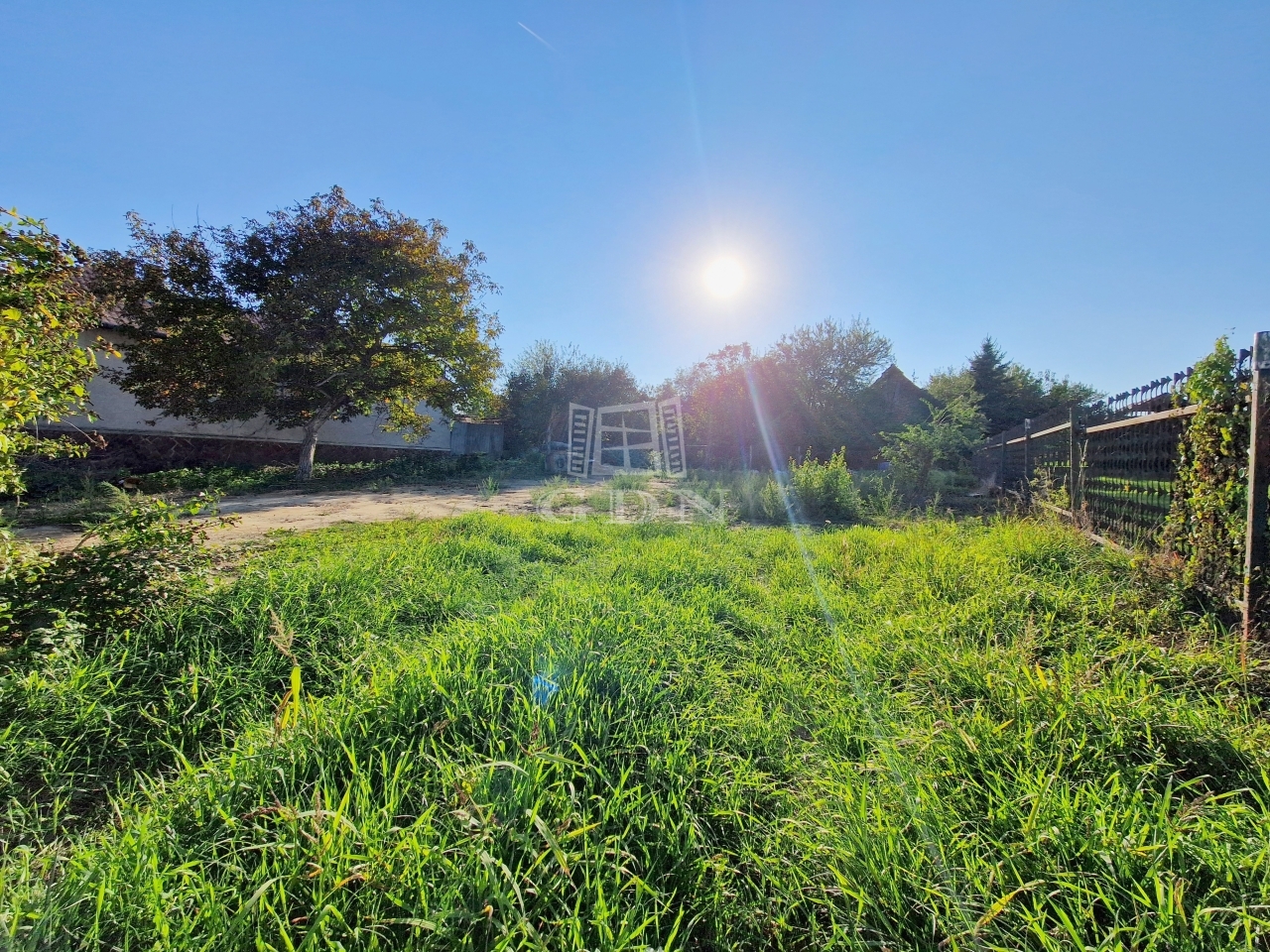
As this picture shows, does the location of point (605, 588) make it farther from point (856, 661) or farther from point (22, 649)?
point (22, 649)

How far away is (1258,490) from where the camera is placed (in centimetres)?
215

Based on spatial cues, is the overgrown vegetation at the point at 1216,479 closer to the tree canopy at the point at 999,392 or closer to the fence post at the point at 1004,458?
the fence post at the point at 1004,458

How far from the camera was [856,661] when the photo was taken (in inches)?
85.2

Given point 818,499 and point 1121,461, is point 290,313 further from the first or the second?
point 1121,461

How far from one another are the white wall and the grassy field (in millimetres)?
10411

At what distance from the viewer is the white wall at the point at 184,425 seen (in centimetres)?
1134

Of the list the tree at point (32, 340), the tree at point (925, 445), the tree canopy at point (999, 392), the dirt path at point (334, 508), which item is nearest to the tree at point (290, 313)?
the dirt path at point (334, 508)

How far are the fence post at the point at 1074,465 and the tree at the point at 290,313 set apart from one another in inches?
453

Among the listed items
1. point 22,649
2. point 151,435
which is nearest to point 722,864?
point 22,649

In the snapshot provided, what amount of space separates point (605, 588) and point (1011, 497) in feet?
25.9

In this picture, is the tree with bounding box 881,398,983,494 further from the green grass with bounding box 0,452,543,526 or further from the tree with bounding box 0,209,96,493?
the tree with bounding box 0,209,96,493

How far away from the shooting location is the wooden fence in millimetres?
2143
